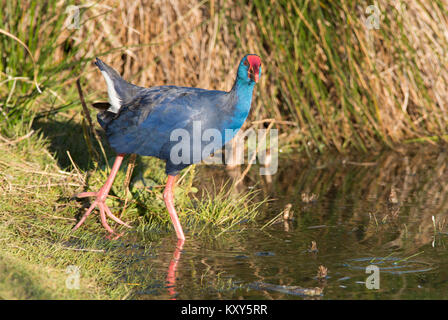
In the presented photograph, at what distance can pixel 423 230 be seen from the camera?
12.6ft

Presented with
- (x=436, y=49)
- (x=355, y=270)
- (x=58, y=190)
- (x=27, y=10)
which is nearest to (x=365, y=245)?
(x=355, y=270)

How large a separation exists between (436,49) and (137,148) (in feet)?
10.7

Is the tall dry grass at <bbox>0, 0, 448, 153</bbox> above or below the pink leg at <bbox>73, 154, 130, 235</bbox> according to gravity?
above

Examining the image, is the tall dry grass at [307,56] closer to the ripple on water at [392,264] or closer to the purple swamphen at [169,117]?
the purple swamphen at [169,117]

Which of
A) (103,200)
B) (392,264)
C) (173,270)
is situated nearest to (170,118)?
(103,200)

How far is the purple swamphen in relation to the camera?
11.7 feet

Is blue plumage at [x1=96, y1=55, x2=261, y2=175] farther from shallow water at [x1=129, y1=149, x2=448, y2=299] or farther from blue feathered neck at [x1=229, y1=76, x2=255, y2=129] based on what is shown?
shallow water at [x1=129, y1=149, x2=448, y2=299]

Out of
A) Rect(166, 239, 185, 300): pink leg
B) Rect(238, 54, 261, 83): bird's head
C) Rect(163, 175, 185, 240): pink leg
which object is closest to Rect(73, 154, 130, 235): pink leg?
Rect(163, 175, 185, 240): pink leg

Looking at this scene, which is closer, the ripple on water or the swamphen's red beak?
the ripple on water

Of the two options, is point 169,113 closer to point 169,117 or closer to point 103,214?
point 169,117

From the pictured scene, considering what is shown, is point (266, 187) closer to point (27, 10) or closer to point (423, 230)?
point (423, 230)

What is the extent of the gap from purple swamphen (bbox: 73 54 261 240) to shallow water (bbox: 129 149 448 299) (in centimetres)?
45
